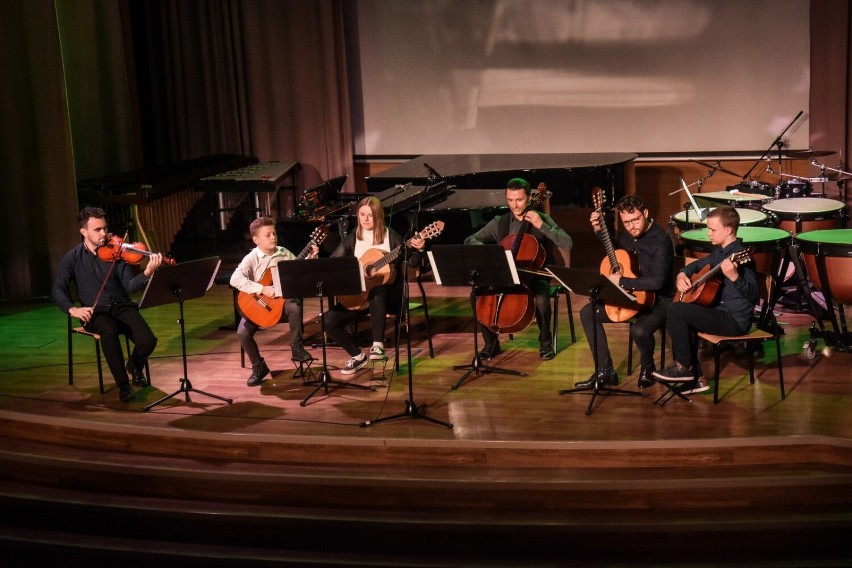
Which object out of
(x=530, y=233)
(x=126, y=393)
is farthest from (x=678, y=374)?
(x=126, y=393)

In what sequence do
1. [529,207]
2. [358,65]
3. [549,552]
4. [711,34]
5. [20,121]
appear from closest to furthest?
1. [549,552]
2. [529,207]
3. [20,121]
4. [711,34]
5. [358,65]

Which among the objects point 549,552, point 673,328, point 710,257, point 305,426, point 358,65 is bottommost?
point 549,552

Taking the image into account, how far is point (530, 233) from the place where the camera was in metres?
6.34

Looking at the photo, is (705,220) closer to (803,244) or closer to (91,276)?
(803,244)

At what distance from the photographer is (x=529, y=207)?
252 inches

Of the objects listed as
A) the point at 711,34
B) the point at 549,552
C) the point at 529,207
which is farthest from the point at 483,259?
the point at 711,34

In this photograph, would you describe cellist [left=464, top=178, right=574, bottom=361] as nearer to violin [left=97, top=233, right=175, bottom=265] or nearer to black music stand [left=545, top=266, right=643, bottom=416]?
black music stand [left=545, top=266, right=643, bottom=416]

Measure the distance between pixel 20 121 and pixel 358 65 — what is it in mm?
4090

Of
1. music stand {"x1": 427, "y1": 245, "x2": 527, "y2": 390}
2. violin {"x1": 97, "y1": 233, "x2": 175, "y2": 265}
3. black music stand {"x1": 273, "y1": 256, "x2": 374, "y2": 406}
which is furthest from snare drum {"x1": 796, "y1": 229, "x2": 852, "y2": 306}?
violin {"x1": 97, "y1": 233, "x2": 175, "y2": 265}

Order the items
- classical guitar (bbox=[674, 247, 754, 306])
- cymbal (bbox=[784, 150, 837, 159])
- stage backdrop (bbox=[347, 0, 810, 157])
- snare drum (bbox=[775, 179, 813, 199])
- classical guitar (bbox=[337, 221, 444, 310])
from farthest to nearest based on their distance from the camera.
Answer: stage backdrop (bbox=[347, 0, 810, 157]) < cymbal (bbox=[784, 150, 837, 159]) < snare drum (bbox=[775, 179, 813, 199]) < classical guitar (bbox=[337, 221, 444, 310]) < classical guitar (bbox=[674, 247, 754, 306])

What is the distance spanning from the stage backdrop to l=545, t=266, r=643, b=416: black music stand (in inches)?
212

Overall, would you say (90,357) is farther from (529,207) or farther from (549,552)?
(549,552)

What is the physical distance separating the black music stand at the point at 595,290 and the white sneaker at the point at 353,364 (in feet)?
4.74

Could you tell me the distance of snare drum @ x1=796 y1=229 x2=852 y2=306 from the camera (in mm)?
6031
